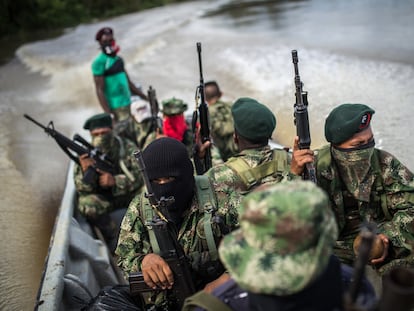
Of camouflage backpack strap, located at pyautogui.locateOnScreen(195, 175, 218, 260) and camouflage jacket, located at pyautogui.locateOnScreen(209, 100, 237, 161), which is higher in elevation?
camouflage backpack strap, located at pyautogui.locateOnScreen(195, 175, 218, 260)

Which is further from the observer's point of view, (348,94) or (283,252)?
(348,94)

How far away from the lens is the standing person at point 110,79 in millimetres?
6039

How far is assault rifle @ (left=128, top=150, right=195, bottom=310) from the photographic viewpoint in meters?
2.21

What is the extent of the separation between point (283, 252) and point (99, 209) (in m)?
3.40

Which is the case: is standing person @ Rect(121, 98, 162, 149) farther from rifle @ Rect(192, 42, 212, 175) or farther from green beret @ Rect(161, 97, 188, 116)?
rifle @ Rect(192, 42, 212, 175)

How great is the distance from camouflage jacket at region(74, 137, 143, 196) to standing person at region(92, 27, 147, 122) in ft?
4.25

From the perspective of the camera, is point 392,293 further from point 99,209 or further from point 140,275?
point 99,209

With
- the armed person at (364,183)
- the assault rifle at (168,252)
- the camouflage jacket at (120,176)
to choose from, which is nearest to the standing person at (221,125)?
the camouflage jacket at (120,176)

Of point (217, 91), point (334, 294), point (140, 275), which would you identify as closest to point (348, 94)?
point (217, 91)

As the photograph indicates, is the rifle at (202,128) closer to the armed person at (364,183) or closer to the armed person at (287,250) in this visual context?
the armed person at (364,183)

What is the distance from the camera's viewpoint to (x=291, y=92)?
27.3 ft

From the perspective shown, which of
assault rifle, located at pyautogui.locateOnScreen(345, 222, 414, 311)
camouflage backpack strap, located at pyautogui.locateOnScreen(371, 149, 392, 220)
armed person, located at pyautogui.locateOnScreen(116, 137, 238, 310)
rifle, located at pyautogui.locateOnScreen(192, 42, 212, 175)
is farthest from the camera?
rifle, located at pyautogui.locateOnScreen(192, 42, 212, 175)

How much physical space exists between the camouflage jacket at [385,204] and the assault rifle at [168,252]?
1.02 m

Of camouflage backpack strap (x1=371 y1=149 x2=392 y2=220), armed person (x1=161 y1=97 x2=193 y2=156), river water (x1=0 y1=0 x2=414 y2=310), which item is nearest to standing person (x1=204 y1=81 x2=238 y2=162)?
armed person (x1=161 y1=97 x2=193 y2=156)
